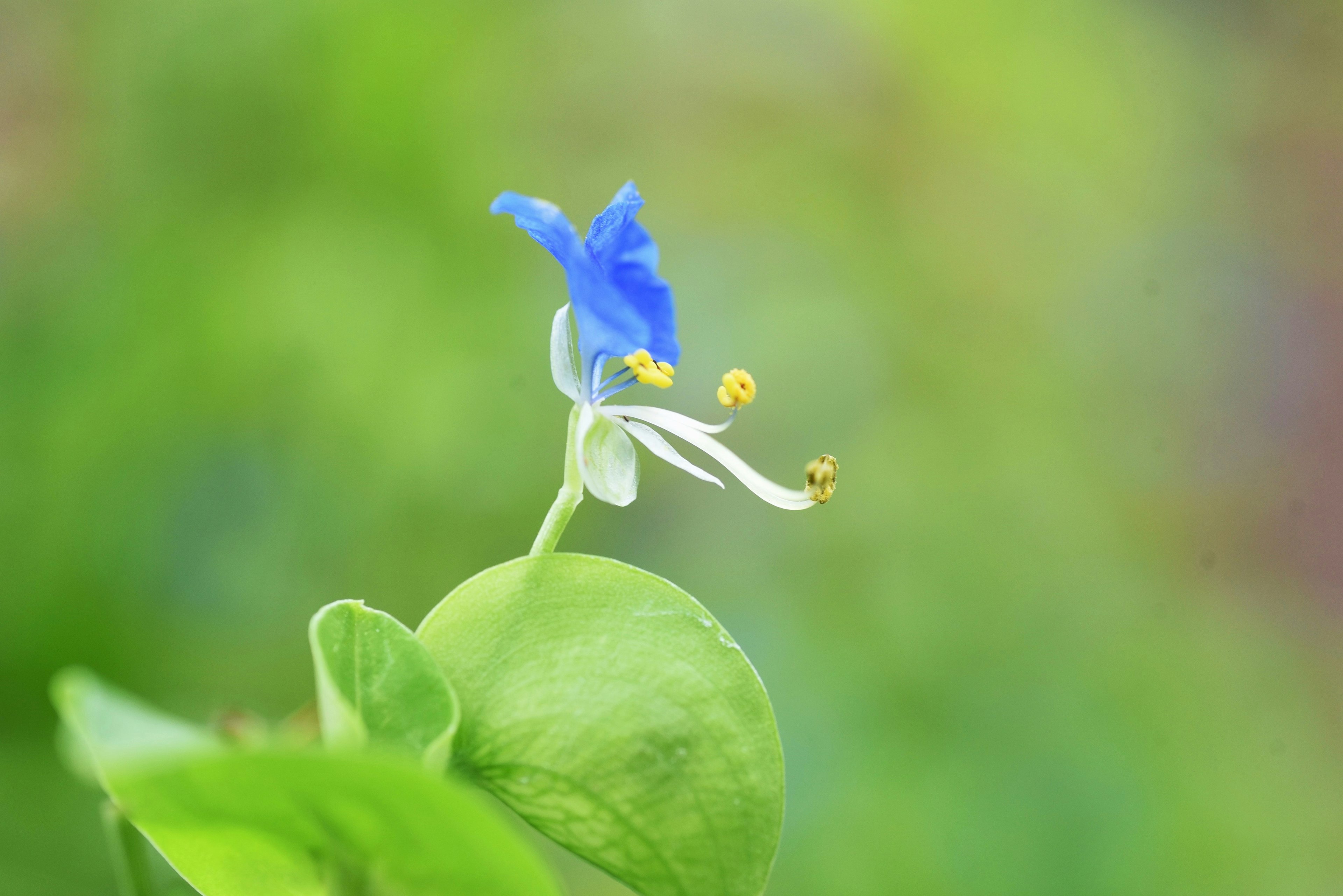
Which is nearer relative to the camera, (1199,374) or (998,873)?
(998,873)

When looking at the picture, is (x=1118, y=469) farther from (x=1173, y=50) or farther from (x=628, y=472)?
(x=628, y=472)

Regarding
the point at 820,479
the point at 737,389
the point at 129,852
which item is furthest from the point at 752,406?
the point at 129,852

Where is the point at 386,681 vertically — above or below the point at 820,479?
below

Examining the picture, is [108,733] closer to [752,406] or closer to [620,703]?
[620,703]

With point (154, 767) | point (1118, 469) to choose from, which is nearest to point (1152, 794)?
point (1118, 469)

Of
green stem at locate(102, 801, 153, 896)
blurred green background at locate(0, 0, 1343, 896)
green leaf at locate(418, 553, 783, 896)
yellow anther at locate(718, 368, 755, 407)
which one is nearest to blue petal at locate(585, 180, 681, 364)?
yellow anther at locate(718, 368, 755, 407)

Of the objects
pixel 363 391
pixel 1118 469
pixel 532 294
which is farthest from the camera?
pixel 1118 469
